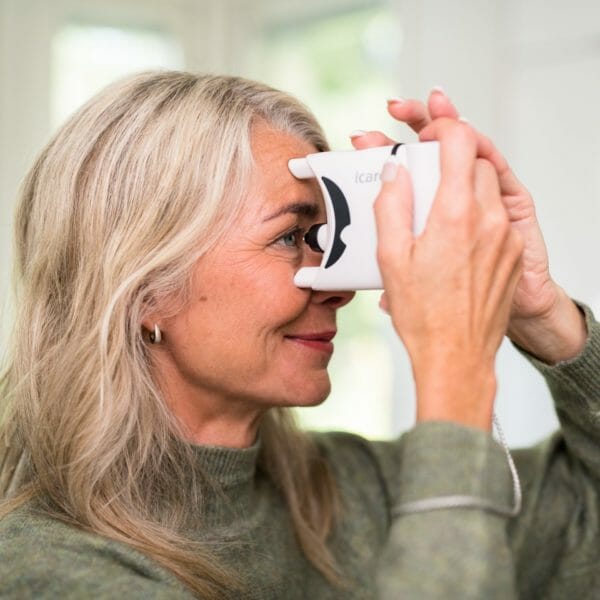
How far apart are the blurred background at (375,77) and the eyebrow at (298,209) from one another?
1.65 feet

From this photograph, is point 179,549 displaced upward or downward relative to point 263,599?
upward

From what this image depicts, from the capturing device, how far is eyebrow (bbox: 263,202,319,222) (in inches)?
49.9

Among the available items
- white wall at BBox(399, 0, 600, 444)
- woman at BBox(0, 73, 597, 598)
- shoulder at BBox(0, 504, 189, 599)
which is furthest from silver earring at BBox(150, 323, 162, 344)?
white wall at BBox(399, 0, 600, 444)

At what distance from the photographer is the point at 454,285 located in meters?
0.93

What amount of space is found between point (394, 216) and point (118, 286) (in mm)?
434

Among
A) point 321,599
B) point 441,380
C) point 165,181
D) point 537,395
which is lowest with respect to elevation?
point 321,599

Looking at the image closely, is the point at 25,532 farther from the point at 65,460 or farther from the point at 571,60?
the point at 571,60

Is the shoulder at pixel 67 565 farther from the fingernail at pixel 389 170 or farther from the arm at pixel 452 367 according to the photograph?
the fingernail at pixel 389 170

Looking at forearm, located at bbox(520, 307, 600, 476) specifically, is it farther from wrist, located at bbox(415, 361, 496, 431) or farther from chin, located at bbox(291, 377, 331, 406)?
wrist, located at bbox(415, 361, 496, 431)

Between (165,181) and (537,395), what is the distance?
3.05 feet

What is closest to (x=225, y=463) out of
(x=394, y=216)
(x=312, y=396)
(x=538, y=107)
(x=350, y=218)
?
(x=312, y=396)

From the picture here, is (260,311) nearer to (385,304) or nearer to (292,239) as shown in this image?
(292,239)

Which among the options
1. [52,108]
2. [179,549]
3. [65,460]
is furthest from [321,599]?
[52,108]

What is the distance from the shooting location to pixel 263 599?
4.23 ft
